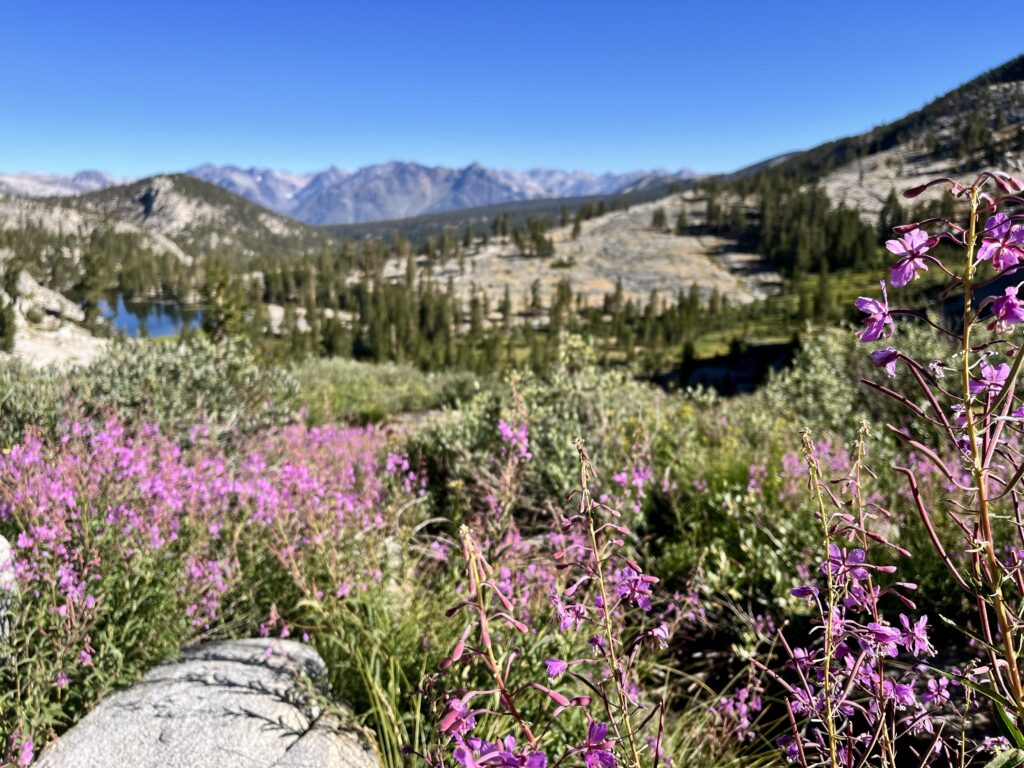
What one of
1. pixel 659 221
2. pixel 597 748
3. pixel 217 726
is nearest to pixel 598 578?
pixel 597 748

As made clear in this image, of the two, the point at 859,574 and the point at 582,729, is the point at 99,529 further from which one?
the point at 859,574

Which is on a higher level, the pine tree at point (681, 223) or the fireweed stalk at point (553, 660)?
the pine tree at point (681, 223)

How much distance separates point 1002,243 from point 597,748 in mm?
1442

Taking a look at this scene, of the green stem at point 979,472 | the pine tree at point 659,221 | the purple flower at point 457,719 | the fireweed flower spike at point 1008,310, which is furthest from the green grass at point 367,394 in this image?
the pine tree at point 659,221

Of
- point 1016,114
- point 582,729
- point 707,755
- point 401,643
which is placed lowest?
point 707,755

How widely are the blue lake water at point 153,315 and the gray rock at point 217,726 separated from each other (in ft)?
365

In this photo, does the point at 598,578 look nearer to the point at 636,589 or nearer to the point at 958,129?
the point at 636,589

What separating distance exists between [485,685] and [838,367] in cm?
1203

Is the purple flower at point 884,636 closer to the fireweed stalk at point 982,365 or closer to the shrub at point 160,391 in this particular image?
the fireweed stalk at point 982,365

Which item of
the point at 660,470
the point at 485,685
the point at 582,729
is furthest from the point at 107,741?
the point at 660,470

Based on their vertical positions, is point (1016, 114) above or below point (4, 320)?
above

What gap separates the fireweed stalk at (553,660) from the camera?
135cm

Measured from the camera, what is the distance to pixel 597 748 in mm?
1347

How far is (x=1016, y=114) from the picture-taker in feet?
319
